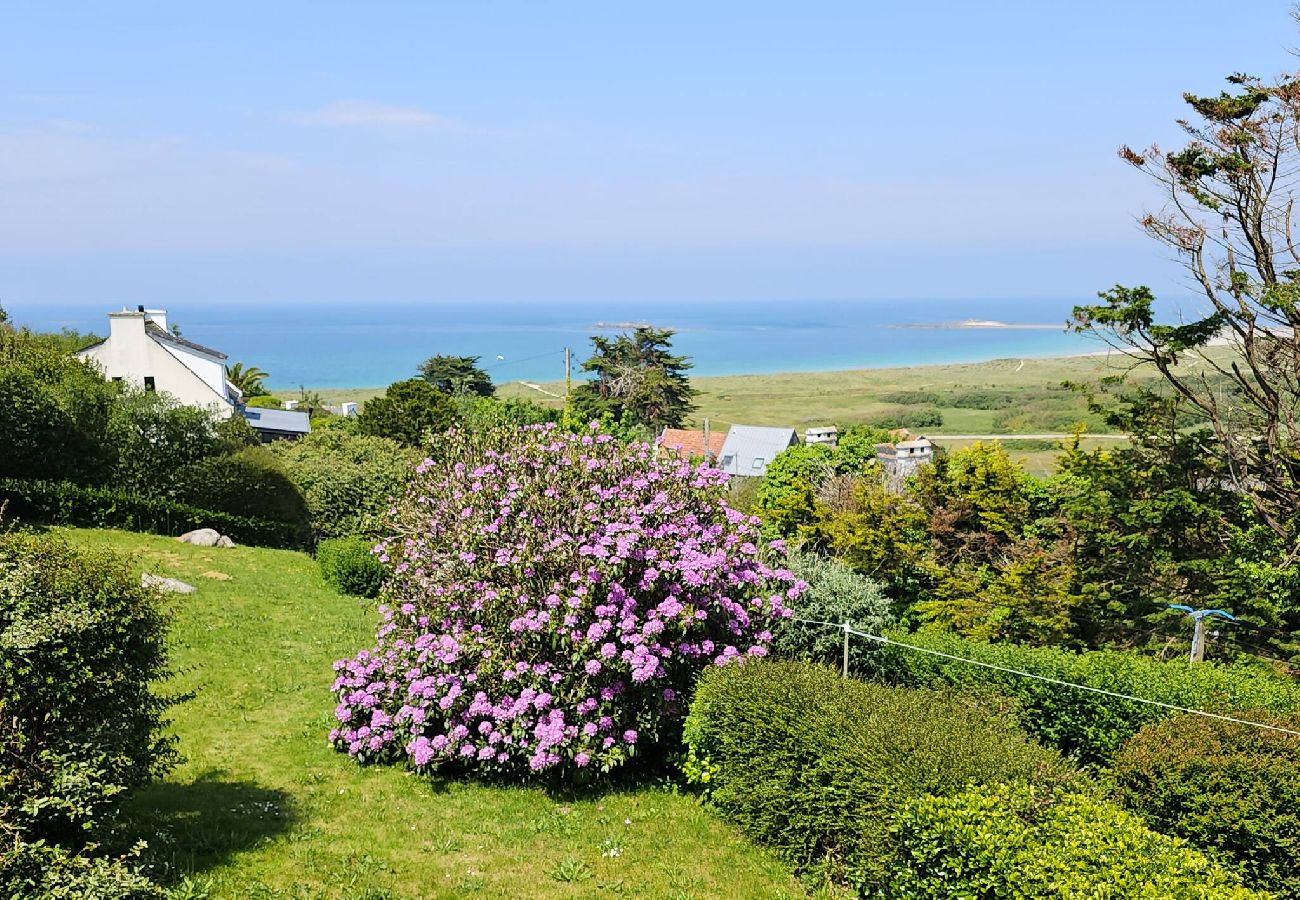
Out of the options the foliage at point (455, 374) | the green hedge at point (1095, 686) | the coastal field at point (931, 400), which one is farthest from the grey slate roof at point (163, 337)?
the green hedge at point (1095, 686)

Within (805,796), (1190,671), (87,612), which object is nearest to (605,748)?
(805,796)

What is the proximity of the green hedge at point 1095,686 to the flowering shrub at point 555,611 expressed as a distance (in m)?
2.66

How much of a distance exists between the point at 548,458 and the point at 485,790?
167 inches

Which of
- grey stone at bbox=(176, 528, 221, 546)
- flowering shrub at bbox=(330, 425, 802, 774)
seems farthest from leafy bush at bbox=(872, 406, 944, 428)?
flowering shrub at bbox=(330, 425, 802, 774)

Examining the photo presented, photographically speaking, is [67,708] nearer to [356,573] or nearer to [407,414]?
[356,573]

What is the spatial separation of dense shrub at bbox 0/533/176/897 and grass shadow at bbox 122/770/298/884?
2.92 ft

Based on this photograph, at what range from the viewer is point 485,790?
10891 millimetres

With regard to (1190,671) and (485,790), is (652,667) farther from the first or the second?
(1190,671)

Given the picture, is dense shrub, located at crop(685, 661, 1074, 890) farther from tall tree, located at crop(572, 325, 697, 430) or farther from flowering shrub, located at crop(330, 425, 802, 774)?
tall tree, located at crop(572, 325, 697, 430)

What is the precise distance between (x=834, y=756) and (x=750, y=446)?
41.2m

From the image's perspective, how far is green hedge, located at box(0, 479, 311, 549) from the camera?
25609 millimetres

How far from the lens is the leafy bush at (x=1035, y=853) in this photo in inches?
241

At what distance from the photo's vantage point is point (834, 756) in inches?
327

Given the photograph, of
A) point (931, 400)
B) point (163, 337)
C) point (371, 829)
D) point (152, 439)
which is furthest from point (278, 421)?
point (931, 400)
